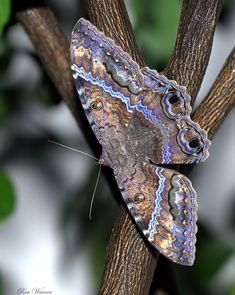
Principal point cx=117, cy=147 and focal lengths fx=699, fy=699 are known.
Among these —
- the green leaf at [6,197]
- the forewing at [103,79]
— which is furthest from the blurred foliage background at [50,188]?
the forewing at [103,79]

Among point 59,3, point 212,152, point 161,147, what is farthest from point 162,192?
point 212,152

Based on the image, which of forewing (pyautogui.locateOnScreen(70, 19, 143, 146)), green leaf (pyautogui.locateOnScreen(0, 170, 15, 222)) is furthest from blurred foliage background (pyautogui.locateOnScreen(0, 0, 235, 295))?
forewing (pyautogui.locateOnScreen(70, 19, 143, 146))

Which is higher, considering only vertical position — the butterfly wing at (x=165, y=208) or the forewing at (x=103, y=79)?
the forewing at (x=103, y=79)

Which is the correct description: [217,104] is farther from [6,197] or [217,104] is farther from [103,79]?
[6,197]

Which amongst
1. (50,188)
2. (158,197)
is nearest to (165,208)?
(158,197)

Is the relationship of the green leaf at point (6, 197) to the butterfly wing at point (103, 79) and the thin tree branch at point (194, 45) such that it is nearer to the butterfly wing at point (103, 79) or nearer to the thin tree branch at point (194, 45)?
the butterfly wing at point (103, 79)

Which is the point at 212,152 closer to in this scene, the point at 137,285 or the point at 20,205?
the point at 20,205

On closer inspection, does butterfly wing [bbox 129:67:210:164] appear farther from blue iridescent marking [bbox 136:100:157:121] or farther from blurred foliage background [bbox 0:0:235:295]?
blurred foliage background [bbox 0:0:235:295]
